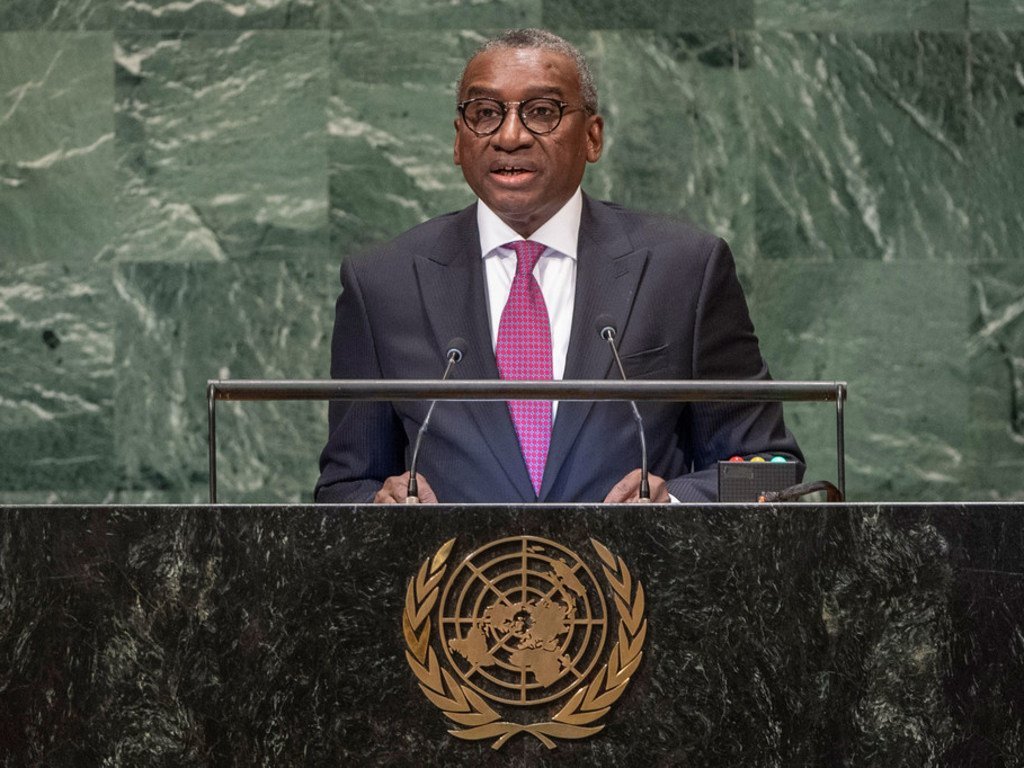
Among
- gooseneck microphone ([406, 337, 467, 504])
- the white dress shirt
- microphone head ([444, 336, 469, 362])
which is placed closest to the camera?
gooseneck microphone ([406, 337, 467, 504])

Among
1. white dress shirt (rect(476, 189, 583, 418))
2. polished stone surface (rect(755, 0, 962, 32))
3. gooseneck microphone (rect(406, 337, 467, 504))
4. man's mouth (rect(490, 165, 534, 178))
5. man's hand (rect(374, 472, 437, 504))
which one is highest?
polished stone surface (rect(755, 0, 962, 32))

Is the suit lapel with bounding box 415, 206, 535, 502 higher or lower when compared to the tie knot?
lower

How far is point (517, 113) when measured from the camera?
11.9 ft

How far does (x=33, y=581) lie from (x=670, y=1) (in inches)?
141

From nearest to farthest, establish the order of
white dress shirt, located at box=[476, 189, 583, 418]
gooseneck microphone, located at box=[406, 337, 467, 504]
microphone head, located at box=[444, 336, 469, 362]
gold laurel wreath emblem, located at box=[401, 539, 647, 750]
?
gold laurel wreath emblem, located at box=[401, 539, 647, 750]
gooseneck microphone, located at box=[406, 337, 467, 504]
microphone head, located at box=[444, 336, 469, 362]
white dress shirt, located at box=[476, 189, 583, 418]

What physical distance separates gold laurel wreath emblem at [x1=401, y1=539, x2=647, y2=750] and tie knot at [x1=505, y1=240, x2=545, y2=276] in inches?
51.8

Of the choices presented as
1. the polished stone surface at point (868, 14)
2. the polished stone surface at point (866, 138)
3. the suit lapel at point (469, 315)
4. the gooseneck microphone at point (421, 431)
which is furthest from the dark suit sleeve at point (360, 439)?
the polished stone surface at point (868, 14)

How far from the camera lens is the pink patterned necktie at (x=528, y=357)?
348cm

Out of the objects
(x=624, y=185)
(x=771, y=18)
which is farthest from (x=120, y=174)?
(x=771, y=18)

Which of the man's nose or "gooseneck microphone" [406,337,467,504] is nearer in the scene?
"gooseneck microphone" [406,337,467,504]

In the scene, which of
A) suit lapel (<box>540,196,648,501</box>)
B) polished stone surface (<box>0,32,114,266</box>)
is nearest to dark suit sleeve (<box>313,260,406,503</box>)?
suit lapel (<box>540,196,648,501</box>)

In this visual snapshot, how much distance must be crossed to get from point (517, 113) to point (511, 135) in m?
0.05

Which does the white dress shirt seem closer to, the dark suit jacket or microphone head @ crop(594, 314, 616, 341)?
the dark suit jacket

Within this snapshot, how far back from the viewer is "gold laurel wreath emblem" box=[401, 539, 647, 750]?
2.44m
